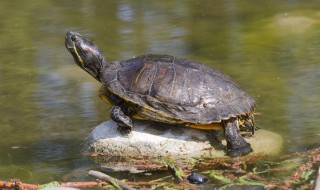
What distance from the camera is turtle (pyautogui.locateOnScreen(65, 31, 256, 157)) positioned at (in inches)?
218

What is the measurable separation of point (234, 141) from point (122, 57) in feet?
10.6

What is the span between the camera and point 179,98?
5574 millimetres

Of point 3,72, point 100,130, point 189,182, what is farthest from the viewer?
point 3,72

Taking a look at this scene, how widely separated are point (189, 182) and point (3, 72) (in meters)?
4.05

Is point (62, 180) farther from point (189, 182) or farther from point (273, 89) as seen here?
point (273, 89)

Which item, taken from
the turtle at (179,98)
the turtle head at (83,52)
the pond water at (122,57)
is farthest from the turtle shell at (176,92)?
the pond water at (122,57)

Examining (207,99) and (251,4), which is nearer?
(207,99)

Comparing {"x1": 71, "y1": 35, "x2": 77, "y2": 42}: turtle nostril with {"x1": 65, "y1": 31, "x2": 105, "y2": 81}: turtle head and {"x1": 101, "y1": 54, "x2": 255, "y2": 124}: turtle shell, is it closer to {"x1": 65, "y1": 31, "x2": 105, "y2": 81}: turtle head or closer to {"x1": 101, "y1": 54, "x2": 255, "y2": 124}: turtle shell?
{"x1": 65, "y1": 31, "x2": 105, "y2": 81}: turtle head

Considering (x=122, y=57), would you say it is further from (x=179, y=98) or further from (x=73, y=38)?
(x=179, y=98)

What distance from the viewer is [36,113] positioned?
7.04m

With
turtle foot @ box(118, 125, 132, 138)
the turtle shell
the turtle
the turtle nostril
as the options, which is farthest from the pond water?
the turtle nostril

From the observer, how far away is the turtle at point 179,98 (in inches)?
218

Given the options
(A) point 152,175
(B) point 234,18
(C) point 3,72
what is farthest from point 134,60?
(B) point 234,18

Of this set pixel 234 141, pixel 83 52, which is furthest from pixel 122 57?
pixel 234 141
